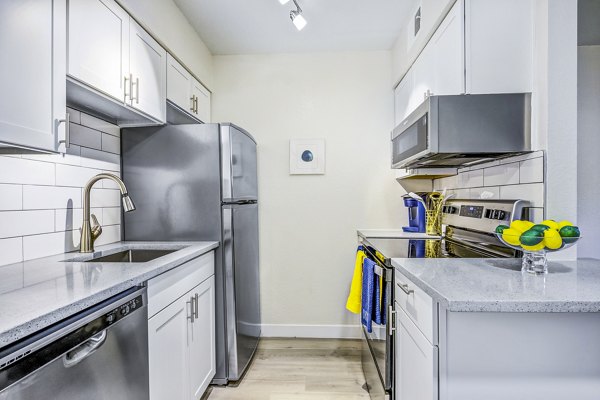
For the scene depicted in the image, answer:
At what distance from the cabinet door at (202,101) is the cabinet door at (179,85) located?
9 centimetres

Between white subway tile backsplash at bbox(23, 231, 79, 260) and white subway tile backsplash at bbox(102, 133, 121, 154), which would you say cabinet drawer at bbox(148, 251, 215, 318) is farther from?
white subway tile backsplash at bbox(102, 133, 121, 154)

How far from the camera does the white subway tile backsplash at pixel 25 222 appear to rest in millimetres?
1373

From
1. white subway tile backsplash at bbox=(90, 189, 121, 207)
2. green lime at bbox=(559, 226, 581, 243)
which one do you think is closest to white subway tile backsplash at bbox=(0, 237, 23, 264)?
white subway tile backsplash at bbox=(90, 189, 121, 207)

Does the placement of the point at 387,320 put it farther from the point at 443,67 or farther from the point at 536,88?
the point at 443,67

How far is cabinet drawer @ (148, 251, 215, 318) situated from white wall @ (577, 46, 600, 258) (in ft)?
6.09

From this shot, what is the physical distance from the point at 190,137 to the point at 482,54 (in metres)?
1.62

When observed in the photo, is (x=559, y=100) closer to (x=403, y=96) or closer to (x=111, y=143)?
(x=403, y=96)

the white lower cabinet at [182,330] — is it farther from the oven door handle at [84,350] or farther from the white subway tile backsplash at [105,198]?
the white subway tile backsplash at [105,198]

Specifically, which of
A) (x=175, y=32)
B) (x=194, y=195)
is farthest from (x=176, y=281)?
(x=175, y=32)

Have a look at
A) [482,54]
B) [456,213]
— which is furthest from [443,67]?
[456,213]

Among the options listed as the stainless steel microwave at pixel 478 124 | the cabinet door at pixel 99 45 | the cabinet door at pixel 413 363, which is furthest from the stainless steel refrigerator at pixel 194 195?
the stainless steel microwave at pixel 478 124

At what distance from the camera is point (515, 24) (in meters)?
1.42

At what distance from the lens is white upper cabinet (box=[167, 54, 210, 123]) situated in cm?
214

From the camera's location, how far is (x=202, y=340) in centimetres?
185
